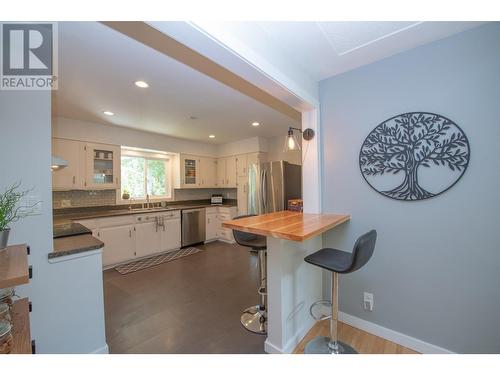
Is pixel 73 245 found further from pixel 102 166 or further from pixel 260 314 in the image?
pixel 102 166

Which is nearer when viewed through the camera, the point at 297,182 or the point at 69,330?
the point at 69,330

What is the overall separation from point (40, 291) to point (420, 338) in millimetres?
2737

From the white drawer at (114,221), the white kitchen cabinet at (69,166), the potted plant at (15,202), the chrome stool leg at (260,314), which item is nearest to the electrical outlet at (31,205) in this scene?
the potted plant at (15,202)

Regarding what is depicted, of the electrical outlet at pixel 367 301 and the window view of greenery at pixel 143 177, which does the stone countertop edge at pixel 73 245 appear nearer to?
the electrical outlet at pixel 367 301

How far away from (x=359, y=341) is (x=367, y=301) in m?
0.32

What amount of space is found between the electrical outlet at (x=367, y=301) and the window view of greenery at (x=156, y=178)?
170 inches

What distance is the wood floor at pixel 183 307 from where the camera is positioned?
1698mm

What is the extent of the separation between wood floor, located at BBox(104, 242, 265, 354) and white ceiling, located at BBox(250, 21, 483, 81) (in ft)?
7.44

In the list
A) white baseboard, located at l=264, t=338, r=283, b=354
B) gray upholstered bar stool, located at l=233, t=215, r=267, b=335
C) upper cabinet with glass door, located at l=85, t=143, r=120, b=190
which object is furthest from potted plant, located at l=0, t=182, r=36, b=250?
upper cabinet with glass door, located at l=85, t=143, r=120, b=190

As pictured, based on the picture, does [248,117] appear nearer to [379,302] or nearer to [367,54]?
[367,54]

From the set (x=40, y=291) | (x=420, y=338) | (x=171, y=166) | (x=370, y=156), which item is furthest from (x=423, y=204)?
(x=171, y=166)

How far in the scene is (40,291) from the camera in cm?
131
